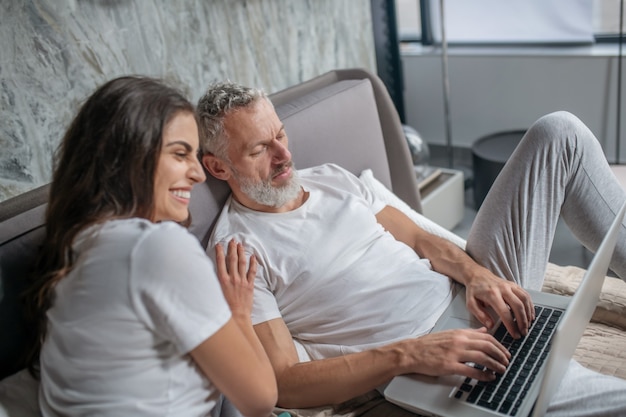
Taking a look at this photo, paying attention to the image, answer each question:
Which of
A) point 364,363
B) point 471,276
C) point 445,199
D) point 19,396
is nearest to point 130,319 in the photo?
point 19,396

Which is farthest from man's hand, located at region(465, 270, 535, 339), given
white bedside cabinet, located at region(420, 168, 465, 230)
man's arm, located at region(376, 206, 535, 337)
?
white bedside cabinet, located at region(420, 168, 465, 230)

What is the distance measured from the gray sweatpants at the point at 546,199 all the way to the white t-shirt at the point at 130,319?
868 millimetres

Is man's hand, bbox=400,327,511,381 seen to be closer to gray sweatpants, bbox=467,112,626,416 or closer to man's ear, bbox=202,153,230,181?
gray sweatpants, bbox=467,112,626,416

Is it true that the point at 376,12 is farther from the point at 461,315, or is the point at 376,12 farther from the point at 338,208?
the point at 461,315

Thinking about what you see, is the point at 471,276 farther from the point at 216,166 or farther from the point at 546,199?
the point at 216,166

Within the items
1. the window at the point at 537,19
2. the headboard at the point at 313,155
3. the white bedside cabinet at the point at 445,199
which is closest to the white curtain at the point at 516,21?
the window at the point at 537,19

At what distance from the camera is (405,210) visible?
1944 mm

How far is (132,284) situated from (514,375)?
2.54ft

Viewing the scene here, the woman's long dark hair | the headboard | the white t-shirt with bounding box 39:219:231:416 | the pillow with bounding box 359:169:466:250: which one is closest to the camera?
the white t-shirt with bounding box 39:219:231:416

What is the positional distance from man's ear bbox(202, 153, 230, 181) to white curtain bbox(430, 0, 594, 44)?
2.25 meters

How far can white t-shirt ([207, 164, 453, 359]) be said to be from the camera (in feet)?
5.08

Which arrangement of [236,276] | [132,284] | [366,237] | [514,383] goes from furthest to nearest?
[366,237]
[236,276]
[514,383]
[132,284]

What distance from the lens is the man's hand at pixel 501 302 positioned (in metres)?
1.46

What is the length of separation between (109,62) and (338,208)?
0.77 metres
